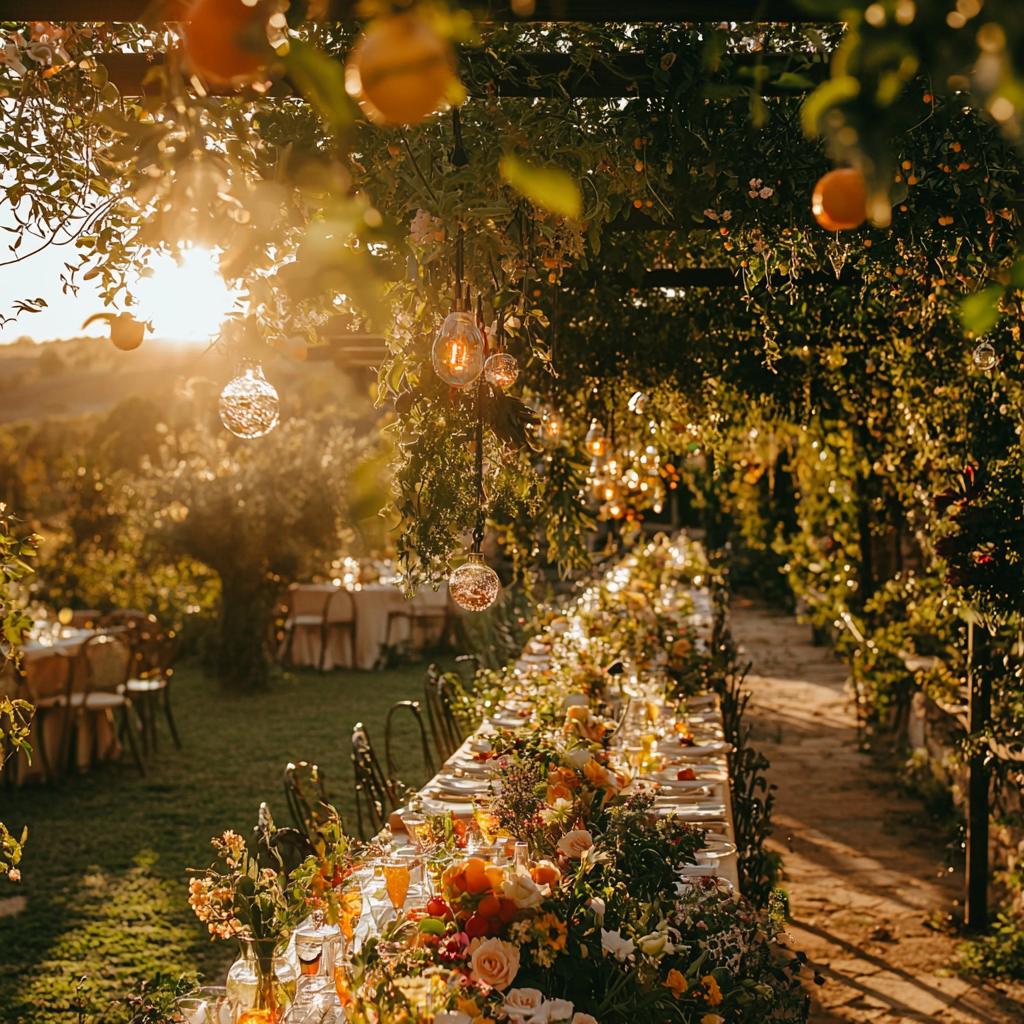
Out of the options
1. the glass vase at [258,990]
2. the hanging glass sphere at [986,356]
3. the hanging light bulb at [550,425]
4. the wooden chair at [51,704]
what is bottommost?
the wooden chair at [51,704]

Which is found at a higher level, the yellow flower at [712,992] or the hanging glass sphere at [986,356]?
the hanging glass sphere at [986,356]

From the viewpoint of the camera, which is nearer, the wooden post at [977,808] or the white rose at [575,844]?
the white rose at [575,844]

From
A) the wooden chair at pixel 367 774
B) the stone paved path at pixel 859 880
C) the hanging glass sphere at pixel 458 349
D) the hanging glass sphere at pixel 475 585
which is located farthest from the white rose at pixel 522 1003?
the stone paved path at pixel 859 880

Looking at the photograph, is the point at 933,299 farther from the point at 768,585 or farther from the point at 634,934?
the point at 768,585

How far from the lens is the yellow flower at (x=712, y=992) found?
1.54 m

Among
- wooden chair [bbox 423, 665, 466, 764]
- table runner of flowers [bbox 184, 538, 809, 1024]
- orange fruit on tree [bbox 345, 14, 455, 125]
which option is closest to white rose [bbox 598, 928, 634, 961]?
table runner of flowers [bbox 184, 538, 809, 1024]

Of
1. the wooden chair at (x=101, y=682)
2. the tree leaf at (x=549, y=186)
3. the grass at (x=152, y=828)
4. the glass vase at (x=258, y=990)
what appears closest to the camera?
the tree leaf at (x=549, y=186)

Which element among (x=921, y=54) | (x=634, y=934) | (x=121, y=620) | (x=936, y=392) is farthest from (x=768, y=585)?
(x=921, y=54)

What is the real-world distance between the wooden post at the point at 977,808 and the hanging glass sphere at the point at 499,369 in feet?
9.06

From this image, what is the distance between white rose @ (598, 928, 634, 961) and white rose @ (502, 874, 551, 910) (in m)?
0.12

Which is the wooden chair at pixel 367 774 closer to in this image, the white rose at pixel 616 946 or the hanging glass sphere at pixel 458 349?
the hanging glass sphere at pixel 458 349

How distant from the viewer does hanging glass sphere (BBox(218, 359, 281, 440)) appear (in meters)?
1.84

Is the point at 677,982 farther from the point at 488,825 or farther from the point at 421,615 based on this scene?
the point at 421,615

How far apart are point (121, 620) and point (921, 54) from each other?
25.7ft
